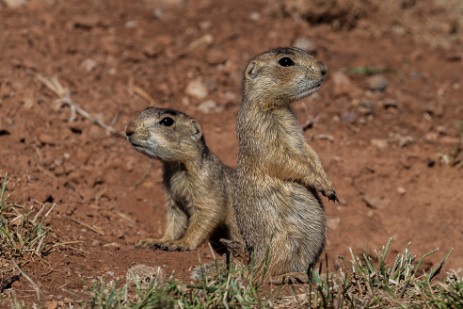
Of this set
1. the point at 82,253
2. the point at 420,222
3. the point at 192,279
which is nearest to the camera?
the point at 192,279

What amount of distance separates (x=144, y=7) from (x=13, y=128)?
3699 mm

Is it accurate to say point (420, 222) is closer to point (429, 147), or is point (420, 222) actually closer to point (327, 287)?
point (429, 147)

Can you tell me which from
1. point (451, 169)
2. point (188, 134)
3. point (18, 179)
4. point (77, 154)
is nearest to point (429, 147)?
point (451, 169)

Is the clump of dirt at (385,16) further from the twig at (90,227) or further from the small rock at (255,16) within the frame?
the twig at (90,227)

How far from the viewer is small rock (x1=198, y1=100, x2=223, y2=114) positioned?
9.12m

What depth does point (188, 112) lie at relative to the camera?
9055 millimetres

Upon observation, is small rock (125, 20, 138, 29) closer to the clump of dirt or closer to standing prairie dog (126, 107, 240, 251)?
the clump of dirt

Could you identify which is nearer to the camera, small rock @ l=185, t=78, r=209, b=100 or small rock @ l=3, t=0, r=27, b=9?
small rock @ l=185, t=78, r=209, b=100

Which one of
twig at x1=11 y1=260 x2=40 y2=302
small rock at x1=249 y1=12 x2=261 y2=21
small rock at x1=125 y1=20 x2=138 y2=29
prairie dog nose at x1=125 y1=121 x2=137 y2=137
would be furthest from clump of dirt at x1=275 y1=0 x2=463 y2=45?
twig at x1=11 y1=260 x2=40 y2=302

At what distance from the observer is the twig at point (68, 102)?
860 centimetres

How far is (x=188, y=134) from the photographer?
276 inches

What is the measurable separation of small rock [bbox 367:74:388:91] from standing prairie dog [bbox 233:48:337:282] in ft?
11.8

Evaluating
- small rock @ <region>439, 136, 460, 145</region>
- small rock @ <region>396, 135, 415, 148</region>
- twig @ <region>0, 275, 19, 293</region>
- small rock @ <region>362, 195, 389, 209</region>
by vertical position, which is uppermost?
twig @ <region>0, 275, 19, 293</region>

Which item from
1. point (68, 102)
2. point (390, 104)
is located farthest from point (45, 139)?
point (390, 104)
